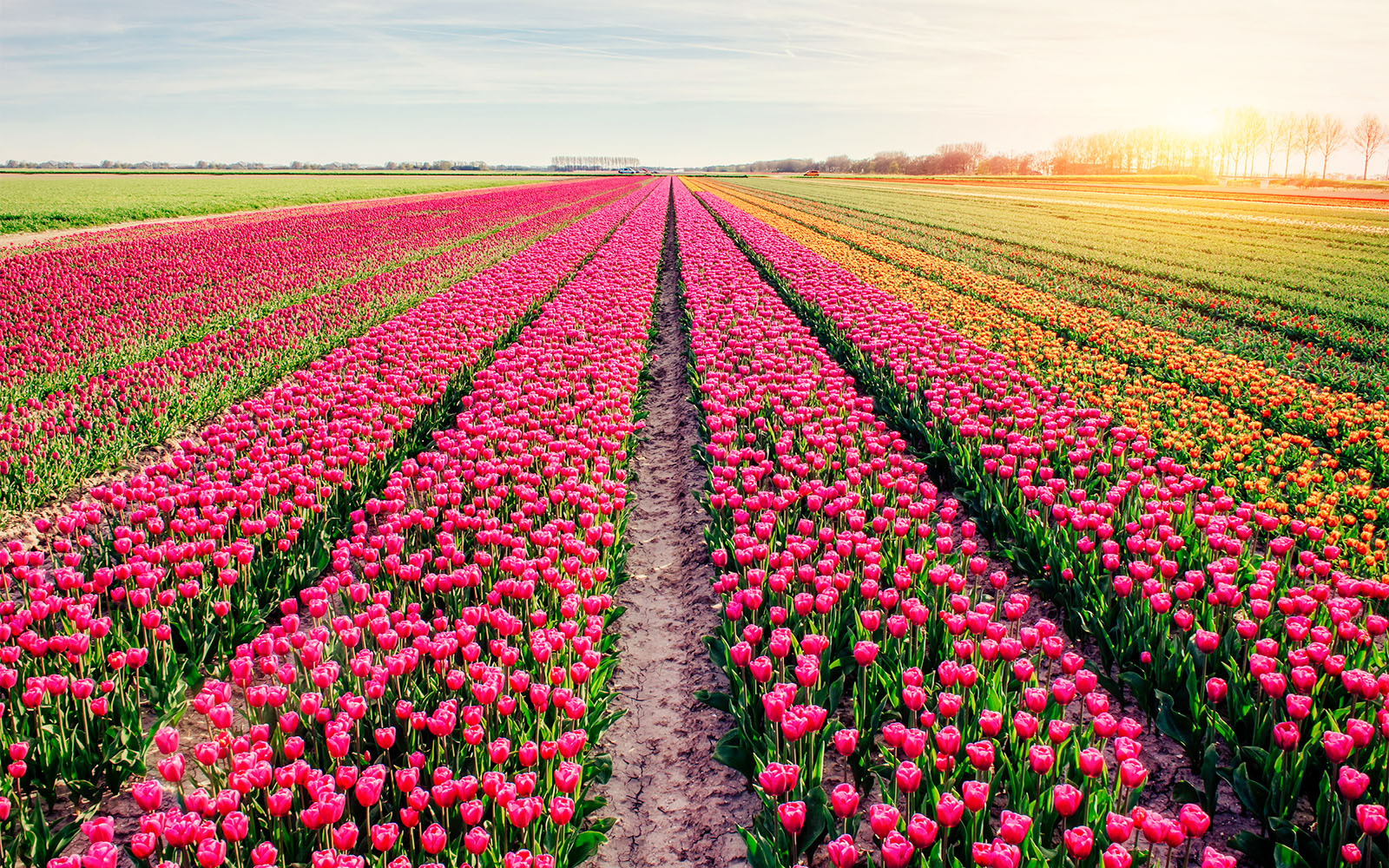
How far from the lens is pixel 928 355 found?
985 centimetres

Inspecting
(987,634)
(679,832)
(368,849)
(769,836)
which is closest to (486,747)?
(368,849)

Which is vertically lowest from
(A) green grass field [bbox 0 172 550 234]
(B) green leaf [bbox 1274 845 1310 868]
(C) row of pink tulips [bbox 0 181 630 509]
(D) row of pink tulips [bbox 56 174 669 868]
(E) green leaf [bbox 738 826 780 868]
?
(E) green leaf [bbox 738 826 780 868]

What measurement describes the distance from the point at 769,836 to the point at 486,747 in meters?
1.21

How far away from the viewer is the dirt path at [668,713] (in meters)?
3.48

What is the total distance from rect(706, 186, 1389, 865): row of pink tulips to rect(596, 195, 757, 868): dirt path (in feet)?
6.88

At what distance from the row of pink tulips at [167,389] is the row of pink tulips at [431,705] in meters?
2.81

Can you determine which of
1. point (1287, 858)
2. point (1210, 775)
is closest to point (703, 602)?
point (1210, 775)

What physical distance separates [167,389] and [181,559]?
16.4ft

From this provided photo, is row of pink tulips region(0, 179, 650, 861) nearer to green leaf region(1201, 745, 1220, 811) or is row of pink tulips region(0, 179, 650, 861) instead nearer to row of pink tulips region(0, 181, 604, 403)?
row of pink tulips region(0, 181, 604, 403)

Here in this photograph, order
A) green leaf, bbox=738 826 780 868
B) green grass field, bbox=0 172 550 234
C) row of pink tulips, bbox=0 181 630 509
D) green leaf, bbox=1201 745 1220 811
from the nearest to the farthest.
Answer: green leaf, bbox=738 826 780 868 < green leaf, bbox=1201 745 1220 811 < row of pink tulips, bbox=0 181 630 509 < green grass field, bbox=0 172 550 234

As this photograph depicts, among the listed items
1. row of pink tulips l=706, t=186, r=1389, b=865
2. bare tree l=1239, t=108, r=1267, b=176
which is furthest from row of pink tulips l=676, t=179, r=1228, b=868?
bare tree l=1239, t=108, r=1267, b=176

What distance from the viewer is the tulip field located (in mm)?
2934

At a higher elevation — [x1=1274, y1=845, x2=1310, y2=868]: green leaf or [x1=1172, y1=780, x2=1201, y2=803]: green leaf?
[x1=1274, y1=845, x2=1310, y2=868]: green leaf

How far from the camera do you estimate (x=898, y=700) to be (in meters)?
3.68
